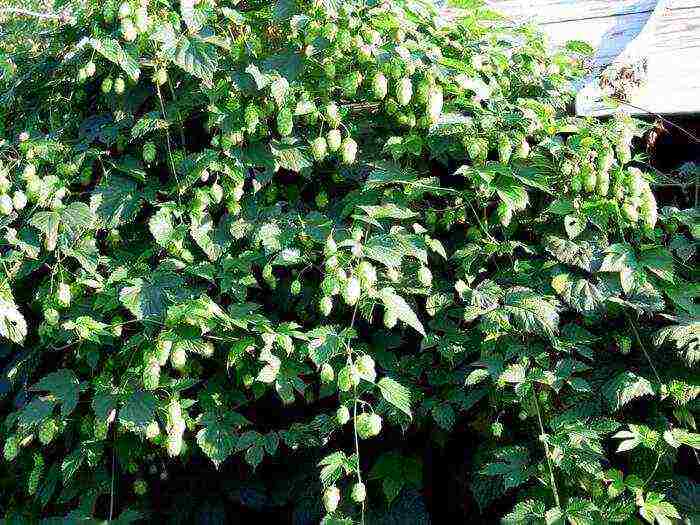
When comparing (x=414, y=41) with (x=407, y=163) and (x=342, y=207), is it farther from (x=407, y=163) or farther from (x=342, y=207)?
(x=342, y=207)

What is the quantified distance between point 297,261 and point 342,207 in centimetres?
27

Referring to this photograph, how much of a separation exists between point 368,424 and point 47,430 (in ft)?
2.95

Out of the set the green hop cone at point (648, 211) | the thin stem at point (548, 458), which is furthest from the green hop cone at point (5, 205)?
the green hop cone at point (648, 211)

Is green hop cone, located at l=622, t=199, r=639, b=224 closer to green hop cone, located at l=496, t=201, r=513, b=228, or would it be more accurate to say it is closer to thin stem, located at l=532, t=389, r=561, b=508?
green hop cone, located at l=496, t=201, r=513, b=228

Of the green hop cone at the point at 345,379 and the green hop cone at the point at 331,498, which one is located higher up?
the green hop cone at the point at 345,379

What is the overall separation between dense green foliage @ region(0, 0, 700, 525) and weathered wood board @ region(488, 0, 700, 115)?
0.27m

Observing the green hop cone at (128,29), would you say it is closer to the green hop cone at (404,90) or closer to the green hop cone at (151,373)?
the green hop cone at (404,90)

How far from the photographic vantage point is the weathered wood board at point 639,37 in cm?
246

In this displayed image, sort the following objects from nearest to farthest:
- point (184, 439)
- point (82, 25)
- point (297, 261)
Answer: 1. point (297, 261)
2. point (184, 439)
3. point (82, 25)

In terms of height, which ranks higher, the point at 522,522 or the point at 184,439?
the point at 522,522

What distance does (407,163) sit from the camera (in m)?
2.29

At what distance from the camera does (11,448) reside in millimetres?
2232

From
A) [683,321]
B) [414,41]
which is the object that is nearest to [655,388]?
[683,321]

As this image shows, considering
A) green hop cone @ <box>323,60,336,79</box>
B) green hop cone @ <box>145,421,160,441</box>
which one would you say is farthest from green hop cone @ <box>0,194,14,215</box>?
green hop cone @ <box>323,60,336,79</box>
